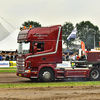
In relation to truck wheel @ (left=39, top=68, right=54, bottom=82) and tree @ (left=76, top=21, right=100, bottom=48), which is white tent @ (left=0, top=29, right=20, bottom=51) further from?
tree @ (left=76, top=21, right=100, bottom=48)

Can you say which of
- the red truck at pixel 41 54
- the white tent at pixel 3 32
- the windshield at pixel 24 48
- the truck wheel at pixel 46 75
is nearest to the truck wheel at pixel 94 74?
the red truck at pixel 41 54

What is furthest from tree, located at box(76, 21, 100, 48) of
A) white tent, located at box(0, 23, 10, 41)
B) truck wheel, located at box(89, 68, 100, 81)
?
truck wheel, located at box(89, 68, 100, 81)

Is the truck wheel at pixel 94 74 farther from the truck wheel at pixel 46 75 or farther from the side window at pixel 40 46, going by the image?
the side window at pixel 40 46

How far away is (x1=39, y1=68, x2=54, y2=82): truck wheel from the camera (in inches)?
603

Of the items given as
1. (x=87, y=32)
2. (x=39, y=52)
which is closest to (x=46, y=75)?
(x=39, y=52)

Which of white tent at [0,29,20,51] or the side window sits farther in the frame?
white tent at [0,29,20,51]

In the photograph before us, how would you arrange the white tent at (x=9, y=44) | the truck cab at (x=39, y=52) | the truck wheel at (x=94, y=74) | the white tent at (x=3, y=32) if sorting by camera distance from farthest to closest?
the white tent at (x=3, y=32) → the white tent at (x=9, y=44) → the truck wheel at (x=94, y=74) → the truck cab at (x=39, y=52)

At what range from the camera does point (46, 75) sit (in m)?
15.3

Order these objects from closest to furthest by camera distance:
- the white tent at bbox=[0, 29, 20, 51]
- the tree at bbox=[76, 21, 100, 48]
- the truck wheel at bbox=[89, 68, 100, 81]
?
1. the truck wheel at bbox=[89, 68, 100, 81]
2. the white tent at bbox=[0, 29, 20, 51]
3. the tree at bbox=[76, 21, 100, 48]

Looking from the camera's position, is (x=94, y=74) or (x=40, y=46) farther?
(x=94, y=74)

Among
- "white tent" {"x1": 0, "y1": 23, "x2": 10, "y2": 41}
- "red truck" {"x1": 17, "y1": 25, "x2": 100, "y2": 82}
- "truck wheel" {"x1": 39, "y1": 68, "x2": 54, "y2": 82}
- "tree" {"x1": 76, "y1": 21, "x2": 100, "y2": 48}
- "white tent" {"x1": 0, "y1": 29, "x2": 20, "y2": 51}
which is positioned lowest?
"truck wheel" {"x1": 39, "y1": 68, "x2": 54, "y2": 82}

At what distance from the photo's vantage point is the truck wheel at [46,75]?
15.3 m

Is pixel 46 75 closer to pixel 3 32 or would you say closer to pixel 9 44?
pixel 9 44

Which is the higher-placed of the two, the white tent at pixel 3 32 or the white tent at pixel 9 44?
the white tent at pixel 3 32
